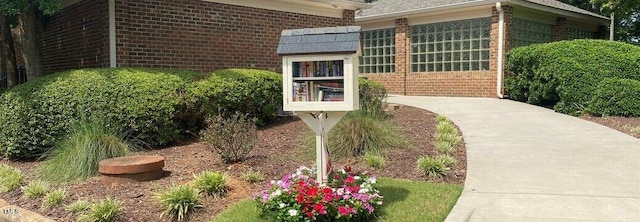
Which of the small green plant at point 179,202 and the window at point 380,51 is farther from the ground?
the window at point 380,51

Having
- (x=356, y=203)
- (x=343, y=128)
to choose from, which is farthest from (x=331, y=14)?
(x=356, y=203)

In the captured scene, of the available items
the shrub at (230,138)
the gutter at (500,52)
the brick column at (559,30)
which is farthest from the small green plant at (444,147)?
the brick column at (559,30)

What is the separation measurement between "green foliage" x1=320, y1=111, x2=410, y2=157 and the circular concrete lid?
2274mm

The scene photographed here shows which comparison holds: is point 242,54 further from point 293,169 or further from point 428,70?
point 428,70

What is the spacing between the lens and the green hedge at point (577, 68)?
36.3 feet

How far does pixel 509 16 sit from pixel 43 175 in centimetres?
1263

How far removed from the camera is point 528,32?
15.6 meters

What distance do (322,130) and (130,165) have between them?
252 cm

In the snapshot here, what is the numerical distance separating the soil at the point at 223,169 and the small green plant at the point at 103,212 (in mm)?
111

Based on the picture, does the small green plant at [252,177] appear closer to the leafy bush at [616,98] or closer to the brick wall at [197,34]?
the brick wall at [197,34]

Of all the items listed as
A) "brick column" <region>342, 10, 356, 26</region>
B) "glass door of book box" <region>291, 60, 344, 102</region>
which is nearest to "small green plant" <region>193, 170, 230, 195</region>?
"glass door of book box" <region>291, 60, 344, 102</region>

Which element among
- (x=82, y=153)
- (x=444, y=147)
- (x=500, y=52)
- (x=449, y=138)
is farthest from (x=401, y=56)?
(x=82, y=153)

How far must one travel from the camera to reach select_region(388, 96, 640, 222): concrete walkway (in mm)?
4770

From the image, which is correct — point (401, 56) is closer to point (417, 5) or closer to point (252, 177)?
point (417, 5)
